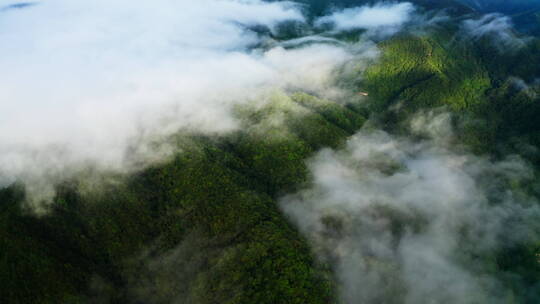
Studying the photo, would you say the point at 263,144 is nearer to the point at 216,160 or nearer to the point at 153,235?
the point at 216,160

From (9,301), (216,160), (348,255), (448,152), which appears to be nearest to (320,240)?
(348,255)

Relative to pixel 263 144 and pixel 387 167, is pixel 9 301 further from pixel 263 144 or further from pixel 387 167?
pixel 387 167

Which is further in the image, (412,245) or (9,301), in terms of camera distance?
(412,245)

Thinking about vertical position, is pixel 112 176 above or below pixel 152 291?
above

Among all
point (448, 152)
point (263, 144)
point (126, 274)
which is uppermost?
point (263, 144)

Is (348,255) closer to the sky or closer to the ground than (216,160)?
closer to the ground

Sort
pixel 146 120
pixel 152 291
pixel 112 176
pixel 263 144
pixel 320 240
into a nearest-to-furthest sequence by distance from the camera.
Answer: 1. pixel 152 291
2. pixel 320 240
3. pixel 112 176
4. pixel 263 144
5. pixel 146 120

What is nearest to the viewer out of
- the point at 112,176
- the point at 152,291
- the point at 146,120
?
the point at 152,291

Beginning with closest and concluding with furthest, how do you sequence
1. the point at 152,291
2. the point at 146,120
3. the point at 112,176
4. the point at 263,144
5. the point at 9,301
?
the point at 9,301, the point at 152,291, the point at 112,176, the point at 263,144, the point at 146,120

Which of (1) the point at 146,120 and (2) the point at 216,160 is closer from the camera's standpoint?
(2) the point at 216,160

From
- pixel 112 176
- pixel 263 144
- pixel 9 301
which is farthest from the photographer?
pixel 263 144
